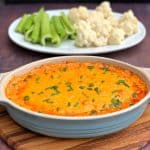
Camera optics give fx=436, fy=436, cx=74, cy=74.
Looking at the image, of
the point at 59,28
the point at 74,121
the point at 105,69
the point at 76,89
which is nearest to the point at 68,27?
the point at 59,28

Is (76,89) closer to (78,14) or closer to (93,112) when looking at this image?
(93,112)

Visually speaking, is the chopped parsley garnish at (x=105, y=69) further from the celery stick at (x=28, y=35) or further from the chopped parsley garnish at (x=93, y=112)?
the celery stick at (x=28, y=35)

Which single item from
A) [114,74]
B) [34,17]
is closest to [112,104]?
[114,74]

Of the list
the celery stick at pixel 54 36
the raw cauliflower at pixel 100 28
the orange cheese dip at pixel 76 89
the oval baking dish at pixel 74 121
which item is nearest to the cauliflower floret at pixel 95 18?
the raw cauliflower at pixel 100 28

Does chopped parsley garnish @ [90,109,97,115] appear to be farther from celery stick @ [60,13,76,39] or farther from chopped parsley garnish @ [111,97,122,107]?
celery stick @ [60,13,76,39]

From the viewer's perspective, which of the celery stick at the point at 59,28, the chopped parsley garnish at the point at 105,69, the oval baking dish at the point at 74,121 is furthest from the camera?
the celery stick at the point at 59,28

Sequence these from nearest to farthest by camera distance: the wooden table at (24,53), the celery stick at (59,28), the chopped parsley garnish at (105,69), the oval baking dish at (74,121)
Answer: the oval baking dish at (74,121), the chopped parsley garnish at (105,69), the wooden table at (24,53), the celery stick at (59,28)

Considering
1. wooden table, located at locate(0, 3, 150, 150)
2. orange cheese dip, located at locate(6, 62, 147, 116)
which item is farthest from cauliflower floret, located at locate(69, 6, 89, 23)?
orange cheese dip, located at locate(6, 62, 147, 116)
